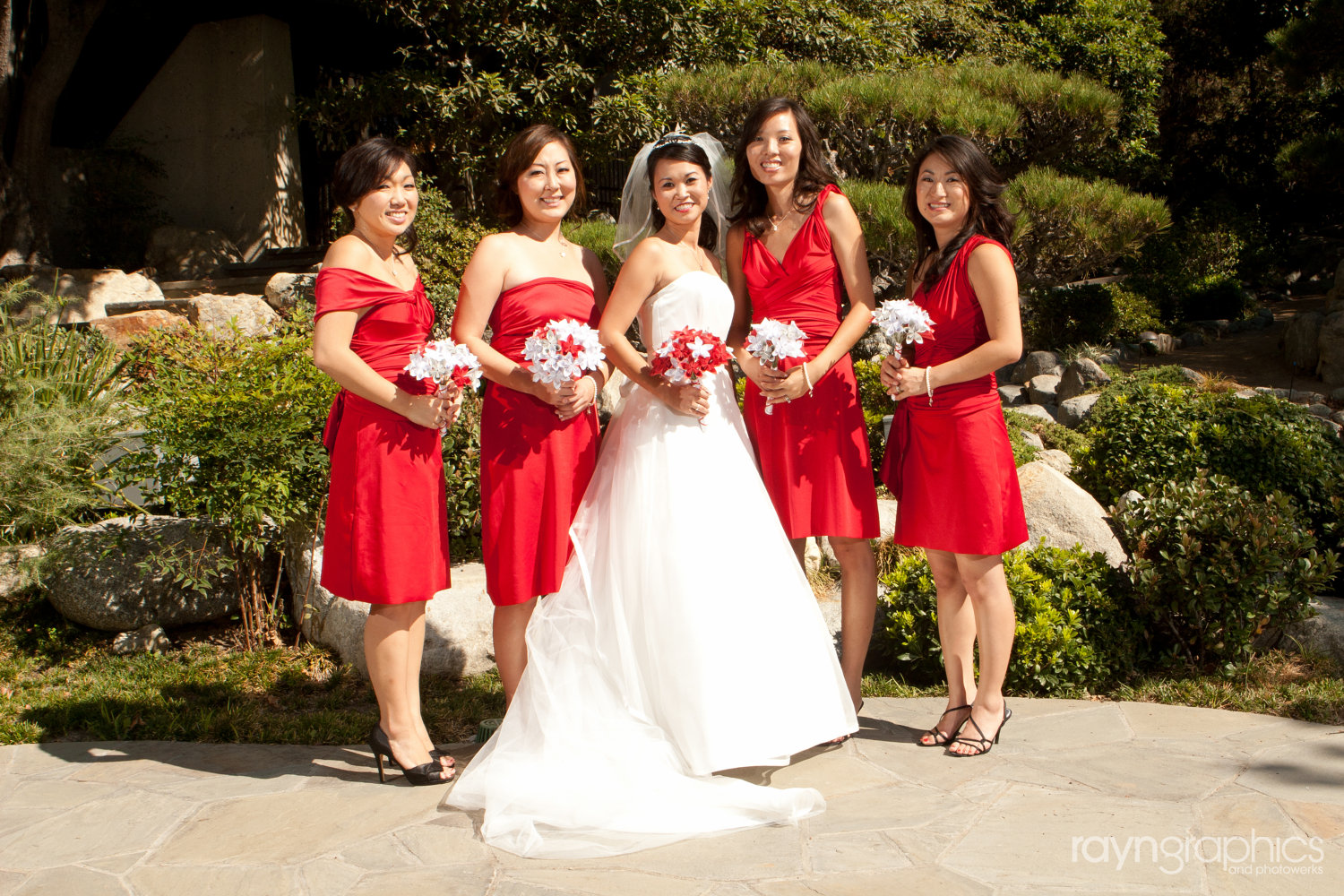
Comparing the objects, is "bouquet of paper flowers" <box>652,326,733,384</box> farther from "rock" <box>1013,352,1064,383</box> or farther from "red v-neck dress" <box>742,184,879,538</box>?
"rock" <box>1013,352,1064,383</box>

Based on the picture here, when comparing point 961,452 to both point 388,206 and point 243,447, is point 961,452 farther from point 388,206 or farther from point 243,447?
point 243,447

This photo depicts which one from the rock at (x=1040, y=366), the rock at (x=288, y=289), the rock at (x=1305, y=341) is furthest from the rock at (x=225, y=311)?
the rock at (x=1305, y=341)

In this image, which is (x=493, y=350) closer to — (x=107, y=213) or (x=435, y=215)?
(x=435, y=215)

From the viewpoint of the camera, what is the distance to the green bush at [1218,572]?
4.34 metres

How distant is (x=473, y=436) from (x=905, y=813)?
11.4 feet

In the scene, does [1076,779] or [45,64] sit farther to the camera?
[45,64]

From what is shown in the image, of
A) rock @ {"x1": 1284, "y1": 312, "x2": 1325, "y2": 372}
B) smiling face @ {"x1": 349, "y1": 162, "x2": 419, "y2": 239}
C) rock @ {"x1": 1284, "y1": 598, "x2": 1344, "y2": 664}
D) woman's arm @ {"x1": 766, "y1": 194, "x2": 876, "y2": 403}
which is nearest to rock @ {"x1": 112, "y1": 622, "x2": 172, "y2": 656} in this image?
smiling face @ {"x1": 349, "y1": 162, "x2": 419, "y2": 239}

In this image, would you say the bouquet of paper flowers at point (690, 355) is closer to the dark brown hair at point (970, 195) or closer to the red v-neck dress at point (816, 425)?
the red v-neck dress at point (816, 425)

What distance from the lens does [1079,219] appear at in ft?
25.7

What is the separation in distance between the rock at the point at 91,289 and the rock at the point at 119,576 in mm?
7360

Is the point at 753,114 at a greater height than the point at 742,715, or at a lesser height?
greater

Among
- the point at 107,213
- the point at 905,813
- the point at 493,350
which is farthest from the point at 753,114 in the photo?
the point at 107,213

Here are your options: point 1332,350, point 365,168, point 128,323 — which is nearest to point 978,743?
point 365,168

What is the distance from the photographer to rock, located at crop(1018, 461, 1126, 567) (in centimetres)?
541
